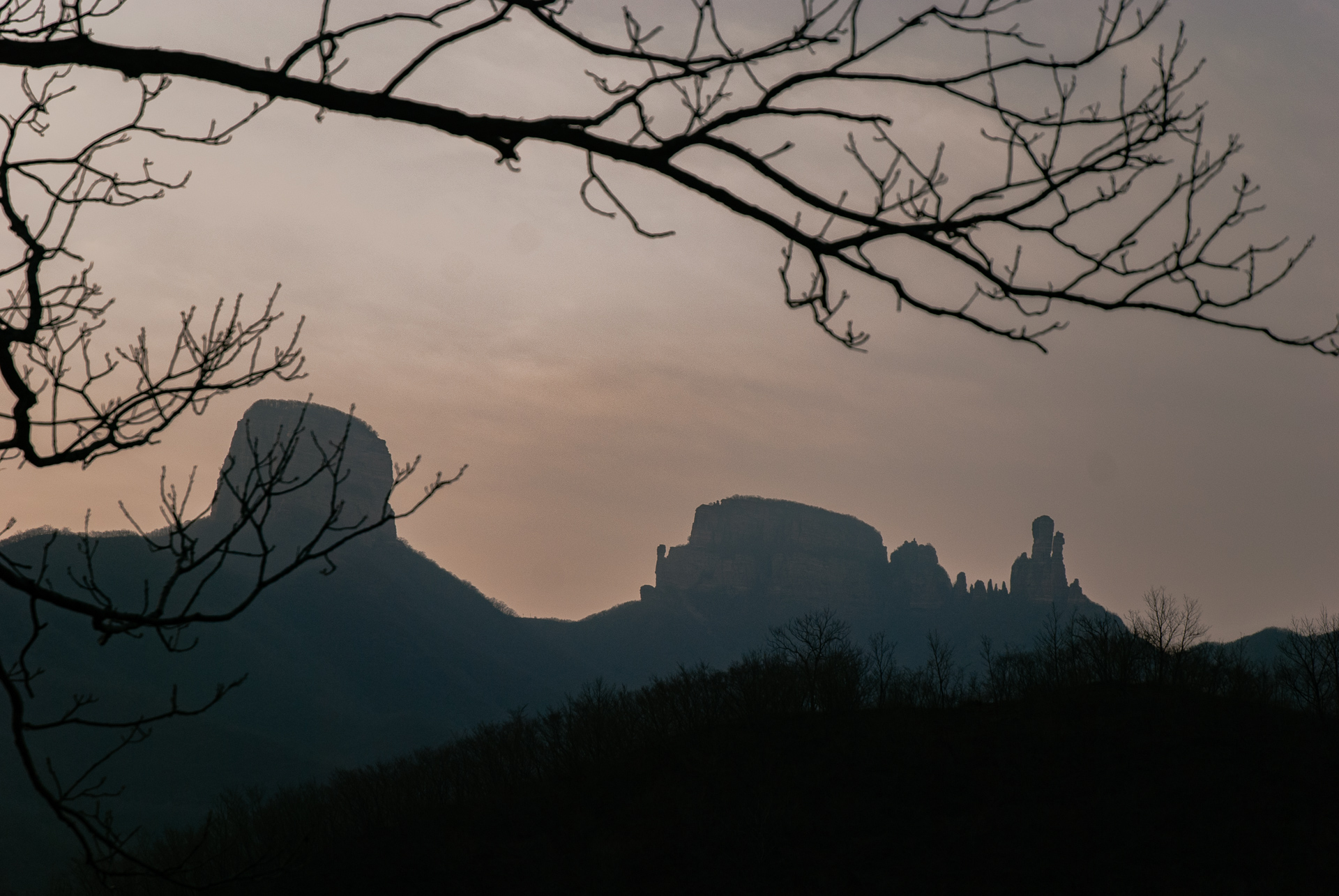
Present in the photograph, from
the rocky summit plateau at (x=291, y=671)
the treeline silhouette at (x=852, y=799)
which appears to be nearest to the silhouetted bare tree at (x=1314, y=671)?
the treeline silhouette at (x=852, y=799)

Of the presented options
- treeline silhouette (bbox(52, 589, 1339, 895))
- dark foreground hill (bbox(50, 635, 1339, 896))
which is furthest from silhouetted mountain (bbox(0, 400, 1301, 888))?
dark foreground hill (bbox(50, 635, 1339, 896))

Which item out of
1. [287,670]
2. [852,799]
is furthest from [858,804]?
[287,670]

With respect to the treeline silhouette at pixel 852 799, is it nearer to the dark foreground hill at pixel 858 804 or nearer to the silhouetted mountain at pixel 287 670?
the dark foreground hill at pixel 858 804

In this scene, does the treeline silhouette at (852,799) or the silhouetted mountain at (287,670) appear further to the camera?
the silhouetted mountain at (287,670)

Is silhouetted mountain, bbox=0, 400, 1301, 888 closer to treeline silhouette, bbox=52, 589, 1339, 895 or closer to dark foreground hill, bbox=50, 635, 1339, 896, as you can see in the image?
treeline silhouette, bbox=52, 589, 1339, 895

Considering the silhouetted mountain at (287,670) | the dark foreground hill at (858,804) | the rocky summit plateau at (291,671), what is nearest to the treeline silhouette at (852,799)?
the dark foreground hill at (858,804)

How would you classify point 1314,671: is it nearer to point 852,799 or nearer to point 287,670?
point 852,799

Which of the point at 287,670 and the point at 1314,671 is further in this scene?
the point at 287,670

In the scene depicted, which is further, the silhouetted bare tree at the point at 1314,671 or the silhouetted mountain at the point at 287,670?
the silhouetted mountain at the point at 287,670

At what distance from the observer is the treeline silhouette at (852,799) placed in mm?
26094

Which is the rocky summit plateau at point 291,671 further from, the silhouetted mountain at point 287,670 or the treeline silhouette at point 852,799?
the treeline silhouette at point 852,799

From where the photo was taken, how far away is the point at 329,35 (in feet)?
12.2

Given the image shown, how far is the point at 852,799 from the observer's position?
31844mm

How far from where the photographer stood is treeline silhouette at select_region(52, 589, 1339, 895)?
1027 inches
